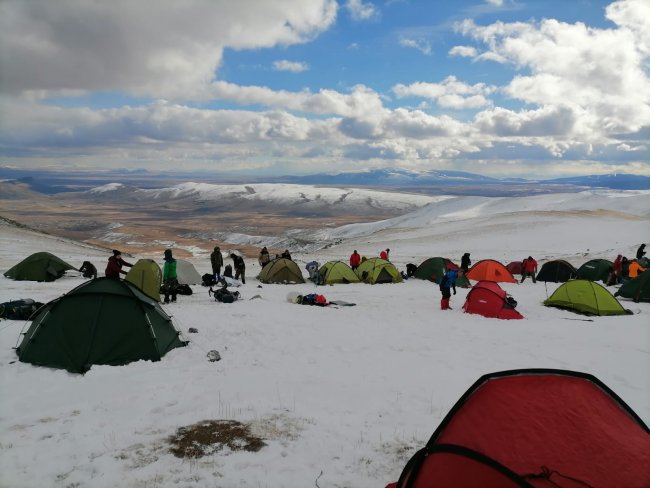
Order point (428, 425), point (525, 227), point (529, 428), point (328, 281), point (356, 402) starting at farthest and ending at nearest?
point (525, 227)
point (328, 281)
point (356, 402)
point (428, 425)
point (529, 428)

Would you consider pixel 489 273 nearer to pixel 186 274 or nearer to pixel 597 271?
pixel 597 271

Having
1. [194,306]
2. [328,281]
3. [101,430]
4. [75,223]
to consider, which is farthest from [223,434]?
[75,223]

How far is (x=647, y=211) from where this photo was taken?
10038 centimetres

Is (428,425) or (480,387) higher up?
(480,387)

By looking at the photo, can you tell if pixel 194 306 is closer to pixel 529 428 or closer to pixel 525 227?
pixel 529 428

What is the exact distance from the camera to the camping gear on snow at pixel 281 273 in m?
23.8

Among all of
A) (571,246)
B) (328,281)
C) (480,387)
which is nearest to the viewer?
(480,387)

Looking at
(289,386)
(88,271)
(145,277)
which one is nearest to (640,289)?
(289,386)

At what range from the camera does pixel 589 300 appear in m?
16.2

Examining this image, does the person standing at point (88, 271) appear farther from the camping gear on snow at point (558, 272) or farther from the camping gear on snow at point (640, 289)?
the camping gear on snow at point (558, 272)

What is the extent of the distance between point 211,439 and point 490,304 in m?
12.0

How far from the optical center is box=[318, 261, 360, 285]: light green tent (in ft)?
79.1

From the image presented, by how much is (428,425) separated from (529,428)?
9.19 feet

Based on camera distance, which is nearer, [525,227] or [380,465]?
[380,465]
